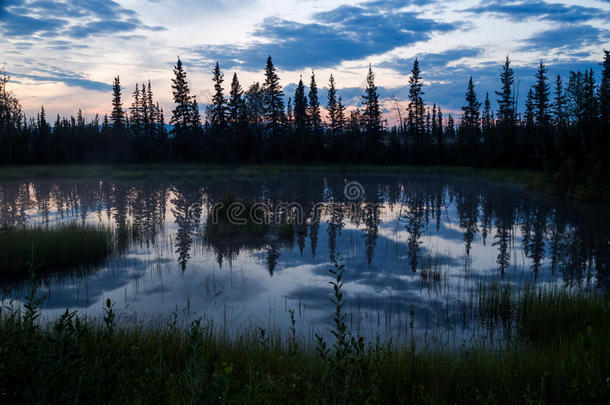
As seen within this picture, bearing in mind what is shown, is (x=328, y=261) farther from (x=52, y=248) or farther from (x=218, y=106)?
(x=218, y=106)

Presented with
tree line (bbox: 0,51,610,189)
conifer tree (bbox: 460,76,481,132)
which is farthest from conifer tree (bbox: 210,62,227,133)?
conifer tree (bbox: 460,76,481,132)

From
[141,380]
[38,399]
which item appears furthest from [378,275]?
[38,399]

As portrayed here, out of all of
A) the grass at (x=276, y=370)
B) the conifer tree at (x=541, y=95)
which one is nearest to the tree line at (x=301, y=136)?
the conifer tree at (x=541, y=95)

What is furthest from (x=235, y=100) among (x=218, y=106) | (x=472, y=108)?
(x=472, y=108)

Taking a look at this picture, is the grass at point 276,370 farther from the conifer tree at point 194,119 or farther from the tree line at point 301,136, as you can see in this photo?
the conifer tree at point 194,119

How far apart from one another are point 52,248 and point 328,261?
326 inches

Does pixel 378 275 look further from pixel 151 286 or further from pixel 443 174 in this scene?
pixel 443 174

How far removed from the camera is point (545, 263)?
481 inches

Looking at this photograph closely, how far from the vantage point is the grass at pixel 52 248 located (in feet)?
35.9

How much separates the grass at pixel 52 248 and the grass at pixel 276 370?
258 inches

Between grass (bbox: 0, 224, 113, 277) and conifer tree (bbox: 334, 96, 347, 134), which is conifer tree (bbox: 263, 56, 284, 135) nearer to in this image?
conifer tree (bbox: 334, 96, 347, 134)

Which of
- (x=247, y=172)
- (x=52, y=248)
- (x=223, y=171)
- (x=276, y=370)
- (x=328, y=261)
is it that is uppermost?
(x=223, y=171)

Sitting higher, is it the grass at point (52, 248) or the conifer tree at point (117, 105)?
the conifer tree at point (117, 105)

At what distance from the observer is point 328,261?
12.7 metres
